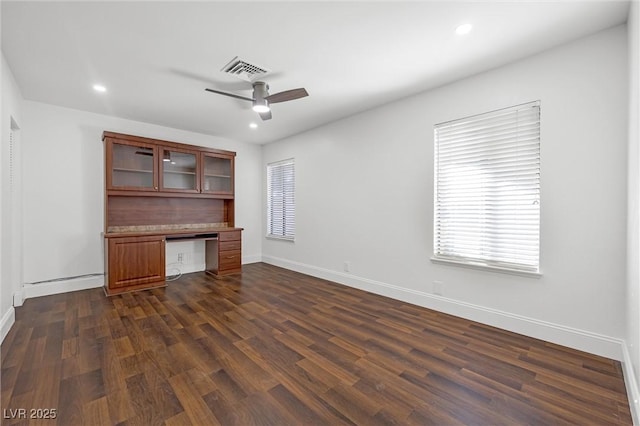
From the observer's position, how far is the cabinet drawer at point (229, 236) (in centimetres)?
492

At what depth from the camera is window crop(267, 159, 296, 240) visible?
5449 millimetres

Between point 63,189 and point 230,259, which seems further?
point 230,259

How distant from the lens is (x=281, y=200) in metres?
5.73

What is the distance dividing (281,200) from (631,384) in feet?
16.5

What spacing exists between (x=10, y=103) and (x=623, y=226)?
5686mm

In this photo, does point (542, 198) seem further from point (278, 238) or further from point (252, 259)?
point (252, 259)

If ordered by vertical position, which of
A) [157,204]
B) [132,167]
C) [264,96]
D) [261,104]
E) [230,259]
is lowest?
[230,259]

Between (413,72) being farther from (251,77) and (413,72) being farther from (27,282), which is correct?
(27,282)

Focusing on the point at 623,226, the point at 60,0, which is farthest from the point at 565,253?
the point at 60,0

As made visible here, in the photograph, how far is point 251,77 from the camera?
2943mm

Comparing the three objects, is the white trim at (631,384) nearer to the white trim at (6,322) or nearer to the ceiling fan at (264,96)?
the ceiling fan at (264,96)

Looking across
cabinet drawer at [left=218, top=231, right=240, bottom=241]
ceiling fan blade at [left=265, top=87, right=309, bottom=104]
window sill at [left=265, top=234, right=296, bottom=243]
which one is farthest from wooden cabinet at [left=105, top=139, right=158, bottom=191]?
ceiling fan blade at [left=265, top=87, right=309, bottom=104]

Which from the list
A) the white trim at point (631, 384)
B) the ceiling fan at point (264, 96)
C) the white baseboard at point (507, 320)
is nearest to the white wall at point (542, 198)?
the white baseboard at point (507, 320)

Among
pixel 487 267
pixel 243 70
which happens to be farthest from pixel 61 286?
pixel 487 267
